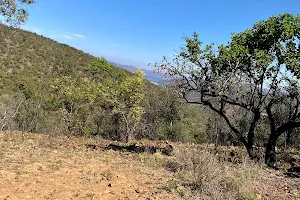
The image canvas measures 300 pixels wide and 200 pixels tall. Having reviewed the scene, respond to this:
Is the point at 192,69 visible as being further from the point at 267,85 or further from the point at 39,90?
the point at 39,90

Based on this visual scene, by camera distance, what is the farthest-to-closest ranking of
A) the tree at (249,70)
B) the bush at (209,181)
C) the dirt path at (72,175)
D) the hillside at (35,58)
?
the hillside at (35,58), the tree at (249,70), the bush at (209,181), the dirt path at (72,175)

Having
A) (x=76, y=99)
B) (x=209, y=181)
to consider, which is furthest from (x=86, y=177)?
(x=76, y=99)

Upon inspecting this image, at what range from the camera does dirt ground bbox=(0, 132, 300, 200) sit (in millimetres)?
5280

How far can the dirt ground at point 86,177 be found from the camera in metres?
5.28

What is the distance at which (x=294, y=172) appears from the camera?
8.16 meters

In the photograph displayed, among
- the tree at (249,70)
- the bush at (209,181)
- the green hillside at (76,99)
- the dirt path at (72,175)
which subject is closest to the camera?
the dirt path at (72,175)

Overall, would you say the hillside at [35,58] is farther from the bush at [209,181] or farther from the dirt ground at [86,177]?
the bush at [209,181]

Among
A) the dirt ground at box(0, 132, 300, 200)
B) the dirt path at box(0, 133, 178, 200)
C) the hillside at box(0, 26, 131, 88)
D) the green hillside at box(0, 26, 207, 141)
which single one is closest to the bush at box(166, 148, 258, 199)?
the dirt ground at box(0, 132, 300, 200)

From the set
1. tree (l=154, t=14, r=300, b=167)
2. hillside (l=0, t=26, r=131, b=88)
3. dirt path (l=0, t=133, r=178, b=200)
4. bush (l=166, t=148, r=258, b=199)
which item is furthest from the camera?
hillside (l=0, t=26, r=131, b=88)

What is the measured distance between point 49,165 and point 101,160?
63.1 inches

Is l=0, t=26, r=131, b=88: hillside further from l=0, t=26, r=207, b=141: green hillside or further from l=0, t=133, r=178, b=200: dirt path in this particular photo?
l=0, t=133, r=178, b=200: dirt path

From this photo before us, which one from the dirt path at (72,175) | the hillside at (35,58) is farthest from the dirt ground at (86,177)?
the hillside at (35,58)

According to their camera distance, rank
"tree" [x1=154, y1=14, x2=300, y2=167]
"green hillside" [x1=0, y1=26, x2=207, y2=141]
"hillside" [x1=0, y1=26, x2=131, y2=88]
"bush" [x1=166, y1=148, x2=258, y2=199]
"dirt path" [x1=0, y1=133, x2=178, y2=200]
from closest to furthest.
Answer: "dirt path" [x1=0, y1=133, x2=178, y2=200]
"bush" [x1=166, y1=148, x2=258, y2=199]
"tree" [x1=154, y1=14, x2=300, y2=167]
"green hillside" [x1=0, y1=26, x2=207, y2=141]
"hillside" [x1=0, y1=26, x2=131, y2=88]

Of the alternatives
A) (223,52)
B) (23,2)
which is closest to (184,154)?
(223,52)
